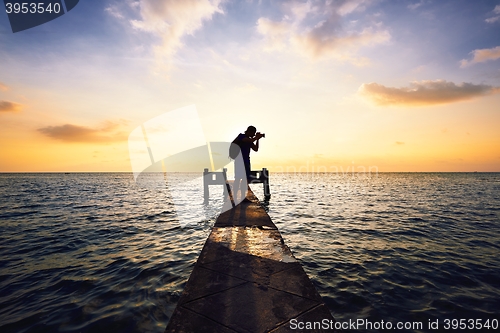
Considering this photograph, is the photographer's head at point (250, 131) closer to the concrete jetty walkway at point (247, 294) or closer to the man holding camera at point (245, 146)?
the man holding camera at point (245, 146)

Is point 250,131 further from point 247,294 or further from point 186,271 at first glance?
point 247,294

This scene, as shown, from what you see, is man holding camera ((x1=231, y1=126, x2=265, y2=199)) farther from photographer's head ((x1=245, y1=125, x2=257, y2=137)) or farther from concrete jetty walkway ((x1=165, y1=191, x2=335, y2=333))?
concrete jetty walkway ((x1=165, y1=191, x2=335, y2=333))

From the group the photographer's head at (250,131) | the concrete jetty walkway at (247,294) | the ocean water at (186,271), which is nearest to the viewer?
the concrete jetty walkway at (247,294)

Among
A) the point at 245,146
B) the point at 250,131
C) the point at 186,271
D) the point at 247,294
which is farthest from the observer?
the point at 245,146

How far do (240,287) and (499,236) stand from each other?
39.3ft

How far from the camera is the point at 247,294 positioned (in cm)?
239

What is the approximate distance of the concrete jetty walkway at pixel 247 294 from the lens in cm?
191

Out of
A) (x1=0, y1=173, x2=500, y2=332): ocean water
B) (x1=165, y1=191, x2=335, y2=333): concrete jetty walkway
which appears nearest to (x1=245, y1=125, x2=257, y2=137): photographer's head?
(x1=0, y1=173, x2=500, y2=332): ocean water

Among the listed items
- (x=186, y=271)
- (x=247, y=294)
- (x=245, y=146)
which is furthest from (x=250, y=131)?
(x=247, y=294)

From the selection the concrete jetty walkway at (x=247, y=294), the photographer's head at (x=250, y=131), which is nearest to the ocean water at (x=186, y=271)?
the concrete jetty walkway at (x=247, y=294)

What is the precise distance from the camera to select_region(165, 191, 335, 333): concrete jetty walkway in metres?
1.91

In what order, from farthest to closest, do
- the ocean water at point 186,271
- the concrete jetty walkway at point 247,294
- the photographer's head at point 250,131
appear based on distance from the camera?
the photographer's head at point 250,131
the ocean water at point 186,271
the concrete jetty walkway at point 247,294

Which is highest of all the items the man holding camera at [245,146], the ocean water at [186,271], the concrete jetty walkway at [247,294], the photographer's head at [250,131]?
the photographer's head at [250,131]

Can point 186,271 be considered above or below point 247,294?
below
